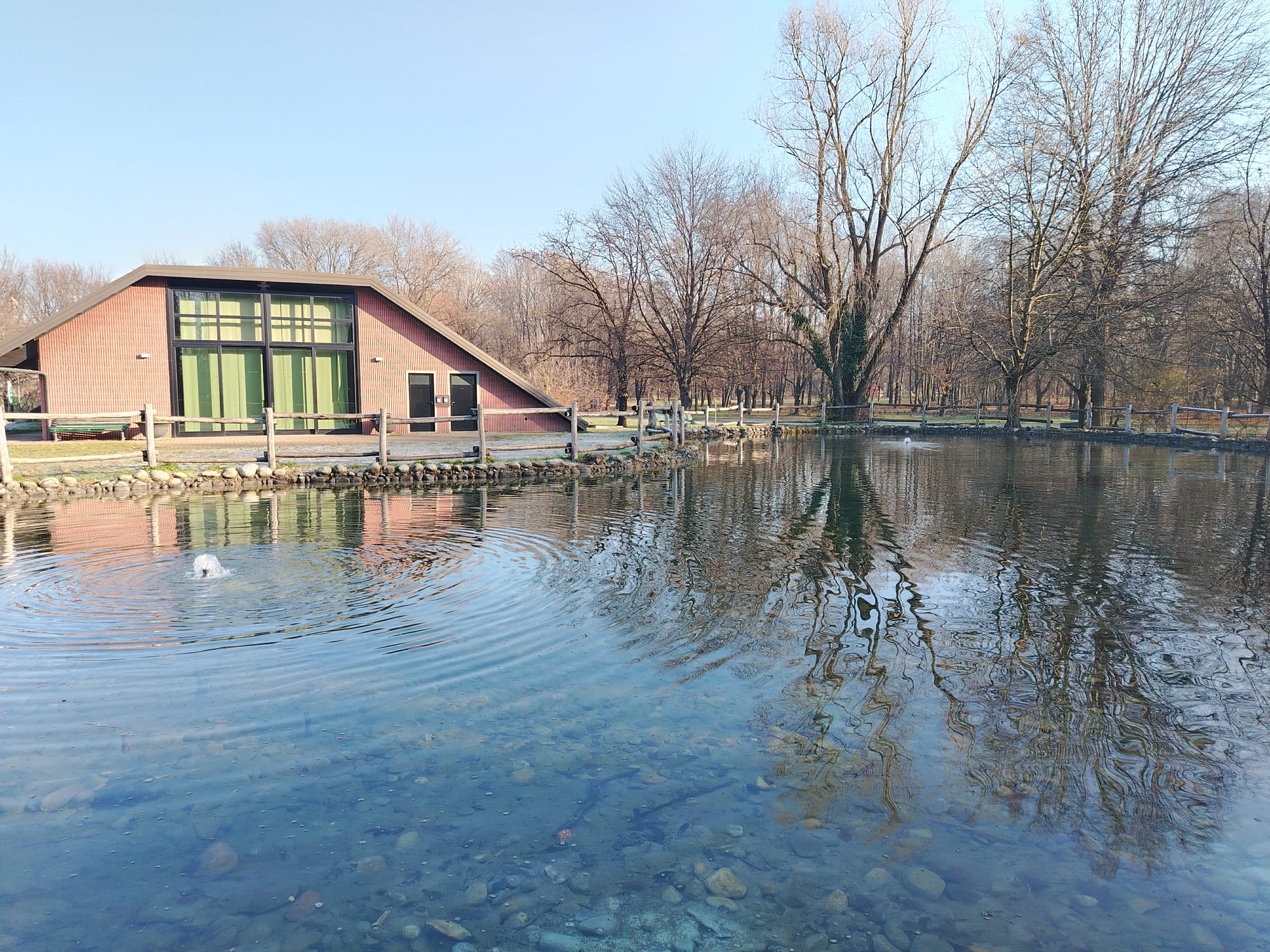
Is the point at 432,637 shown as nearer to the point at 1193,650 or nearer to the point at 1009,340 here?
the point at 1193,650

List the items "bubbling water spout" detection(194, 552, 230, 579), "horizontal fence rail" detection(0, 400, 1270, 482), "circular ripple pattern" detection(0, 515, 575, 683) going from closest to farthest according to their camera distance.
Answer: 1. "circular ripple pattern" detection(0, 515, 575, 683)
2. "bubbling water spout" detection(194, 552, 230, 579)
3. "horizontal fence rail" detection(0, 400, 1270, 482)

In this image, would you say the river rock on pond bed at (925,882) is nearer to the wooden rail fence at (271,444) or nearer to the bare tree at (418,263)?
the wooden rail fence at (271,444)

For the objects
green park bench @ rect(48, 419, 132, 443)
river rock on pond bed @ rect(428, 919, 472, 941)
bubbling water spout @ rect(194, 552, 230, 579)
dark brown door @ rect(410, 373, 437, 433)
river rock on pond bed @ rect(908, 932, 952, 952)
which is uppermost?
dark brown door @ rect(410, 373, 437, 433)

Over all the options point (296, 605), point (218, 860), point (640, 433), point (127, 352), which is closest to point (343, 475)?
point (640, 433)

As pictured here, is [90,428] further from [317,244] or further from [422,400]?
[317,244]

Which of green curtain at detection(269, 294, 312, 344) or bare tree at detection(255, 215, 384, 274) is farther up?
bare tree at detection(255, 215, 384, 274)

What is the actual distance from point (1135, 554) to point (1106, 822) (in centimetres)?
633

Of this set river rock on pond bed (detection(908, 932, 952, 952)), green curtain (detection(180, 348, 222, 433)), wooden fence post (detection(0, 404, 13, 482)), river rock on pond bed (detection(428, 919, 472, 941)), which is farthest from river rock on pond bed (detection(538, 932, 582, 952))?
green curtain (detection(180, 348, 222, 433))

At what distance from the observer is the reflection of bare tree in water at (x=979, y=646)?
3766 millimetres

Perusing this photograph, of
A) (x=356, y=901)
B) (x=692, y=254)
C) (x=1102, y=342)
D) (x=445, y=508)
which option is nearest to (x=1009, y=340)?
(x=1102, y=342)

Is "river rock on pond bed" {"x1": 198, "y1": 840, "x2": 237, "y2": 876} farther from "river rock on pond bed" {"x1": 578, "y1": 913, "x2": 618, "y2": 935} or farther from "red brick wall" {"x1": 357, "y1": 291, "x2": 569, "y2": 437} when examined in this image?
"red brick wall" {"x1": 357, "y1": 291, "x2": 569, "y2": 437}

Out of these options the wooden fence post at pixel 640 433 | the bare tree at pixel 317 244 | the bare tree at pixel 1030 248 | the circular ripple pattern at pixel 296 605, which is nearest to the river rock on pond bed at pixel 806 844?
the circular ripple pattern at pixel 296 605

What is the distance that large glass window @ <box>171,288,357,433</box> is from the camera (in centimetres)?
2242

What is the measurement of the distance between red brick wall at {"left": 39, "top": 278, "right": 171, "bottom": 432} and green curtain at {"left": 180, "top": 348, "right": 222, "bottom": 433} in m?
0.43
